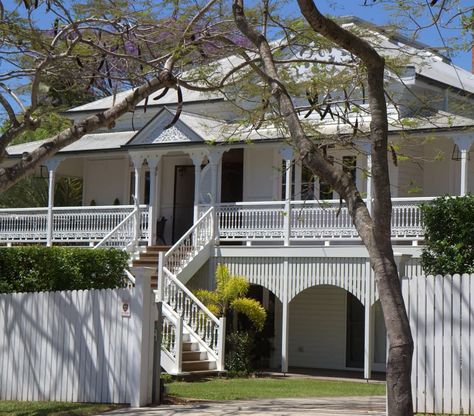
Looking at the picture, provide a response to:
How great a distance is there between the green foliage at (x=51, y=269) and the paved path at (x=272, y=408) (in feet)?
16.6

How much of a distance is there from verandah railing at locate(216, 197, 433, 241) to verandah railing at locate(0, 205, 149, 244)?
2.80 m

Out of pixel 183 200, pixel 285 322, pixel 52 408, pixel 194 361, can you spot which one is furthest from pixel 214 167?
pixel 52 408

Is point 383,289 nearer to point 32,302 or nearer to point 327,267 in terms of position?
point 32,302

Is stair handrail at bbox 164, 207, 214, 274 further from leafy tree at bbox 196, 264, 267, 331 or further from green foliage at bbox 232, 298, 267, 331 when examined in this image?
green foliage at bbox 232, 298, 267, 331

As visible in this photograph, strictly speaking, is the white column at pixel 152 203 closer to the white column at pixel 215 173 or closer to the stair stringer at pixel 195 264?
the white column at pixel 215 173

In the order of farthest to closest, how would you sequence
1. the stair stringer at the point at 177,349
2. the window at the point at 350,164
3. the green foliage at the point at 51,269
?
the stair stringer at the point at 177,349 → the green foliage at the point at 51,269 → the window at the point at 350,164

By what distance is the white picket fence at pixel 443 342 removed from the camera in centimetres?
1255

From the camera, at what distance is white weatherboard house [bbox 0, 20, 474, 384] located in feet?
74.1

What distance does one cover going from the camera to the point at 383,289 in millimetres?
9102

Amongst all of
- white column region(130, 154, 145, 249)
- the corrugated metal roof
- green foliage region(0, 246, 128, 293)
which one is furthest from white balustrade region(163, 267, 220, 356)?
the corrugated metal roof

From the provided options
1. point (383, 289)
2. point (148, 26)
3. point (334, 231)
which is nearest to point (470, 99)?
point (334, 231)

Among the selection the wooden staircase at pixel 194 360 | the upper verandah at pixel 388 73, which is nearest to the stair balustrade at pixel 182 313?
the wooden staircase at pixel 194 360

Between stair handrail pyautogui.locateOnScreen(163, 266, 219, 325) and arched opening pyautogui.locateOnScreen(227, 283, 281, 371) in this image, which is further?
arched opening pyautogui.locateOnScreen(227, 283, 281, 371)

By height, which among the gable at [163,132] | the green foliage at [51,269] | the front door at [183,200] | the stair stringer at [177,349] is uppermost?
the gable at [163,132]
